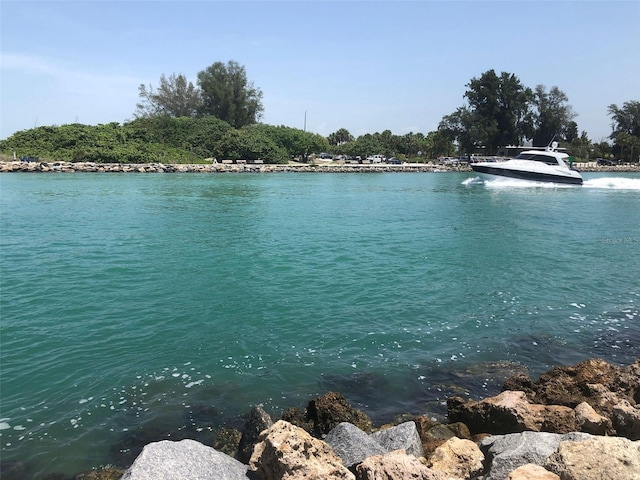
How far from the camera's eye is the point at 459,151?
406ft

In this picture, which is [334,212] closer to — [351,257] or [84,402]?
[351,257]

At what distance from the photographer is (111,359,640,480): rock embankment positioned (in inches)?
186

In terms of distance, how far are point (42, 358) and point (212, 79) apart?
114 metres

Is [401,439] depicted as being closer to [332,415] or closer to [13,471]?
[332,415]

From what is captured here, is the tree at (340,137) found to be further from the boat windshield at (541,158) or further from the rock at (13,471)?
the rock at (13,471)

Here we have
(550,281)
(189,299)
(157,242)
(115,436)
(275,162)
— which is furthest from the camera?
(275,162)

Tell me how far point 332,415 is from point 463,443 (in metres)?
2.03

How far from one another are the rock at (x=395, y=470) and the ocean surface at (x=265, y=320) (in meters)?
2.94

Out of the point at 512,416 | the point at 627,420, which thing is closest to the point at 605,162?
the point at 627,420

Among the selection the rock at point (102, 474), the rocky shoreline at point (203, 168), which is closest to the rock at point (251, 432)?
the rock at point (102, 474)

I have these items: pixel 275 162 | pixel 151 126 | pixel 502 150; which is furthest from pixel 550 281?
pixel 502 150

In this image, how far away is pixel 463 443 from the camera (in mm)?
6113

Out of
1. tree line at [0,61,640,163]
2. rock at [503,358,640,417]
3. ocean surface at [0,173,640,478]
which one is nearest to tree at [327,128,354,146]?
tree line at [0,61,640,163]

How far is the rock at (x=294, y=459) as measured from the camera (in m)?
4.90
